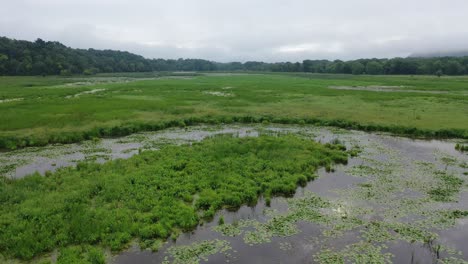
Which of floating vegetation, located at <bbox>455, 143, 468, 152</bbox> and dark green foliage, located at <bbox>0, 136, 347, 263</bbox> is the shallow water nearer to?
floating vegetation, located at <bbox>455, 143, 468, 152</bbox>

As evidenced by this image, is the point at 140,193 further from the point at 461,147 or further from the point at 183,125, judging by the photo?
the point at 461,147

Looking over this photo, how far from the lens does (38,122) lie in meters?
35.1

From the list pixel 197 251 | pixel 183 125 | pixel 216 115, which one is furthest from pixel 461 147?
pixel 183 125

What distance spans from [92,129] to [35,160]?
847 centimetres

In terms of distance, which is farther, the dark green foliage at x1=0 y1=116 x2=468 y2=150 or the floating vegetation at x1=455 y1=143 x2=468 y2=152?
the dark green foliage at x1=0 y1=116 x2=468 y2=150

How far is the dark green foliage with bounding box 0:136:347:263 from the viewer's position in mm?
13820

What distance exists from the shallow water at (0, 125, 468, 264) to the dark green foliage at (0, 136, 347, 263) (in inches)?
39.8

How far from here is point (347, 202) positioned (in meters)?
18.0

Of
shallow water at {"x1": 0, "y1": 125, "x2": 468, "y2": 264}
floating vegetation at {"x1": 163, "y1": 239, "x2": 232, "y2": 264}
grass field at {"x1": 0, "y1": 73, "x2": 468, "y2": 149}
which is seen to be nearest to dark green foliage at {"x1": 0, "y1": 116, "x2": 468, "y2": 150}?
grass field at {"x1": 0, "y1": 73, "x2": 468, "y2": 149}

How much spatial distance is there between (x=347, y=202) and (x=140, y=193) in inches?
455

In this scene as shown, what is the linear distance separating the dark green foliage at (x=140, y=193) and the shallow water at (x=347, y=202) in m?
1.01

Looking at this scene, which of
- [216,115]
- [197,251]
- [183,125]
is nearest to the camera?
[197,251]

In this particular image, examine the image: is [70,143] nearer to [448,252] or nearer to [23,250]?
Result: [23,250]

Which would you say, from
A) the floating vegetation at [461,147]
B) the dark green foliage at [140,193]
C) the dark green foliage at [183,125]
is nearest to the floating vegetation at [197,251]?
the dark green foliage at [140,193]
